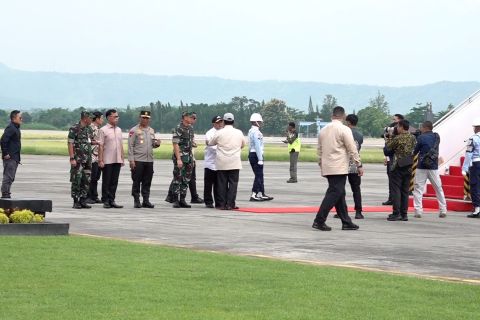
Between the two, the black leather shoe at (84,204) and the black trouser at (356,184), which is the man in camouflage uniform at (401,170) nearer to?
the black trouser at (356,184)

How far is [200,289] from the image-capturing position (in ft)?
37.2

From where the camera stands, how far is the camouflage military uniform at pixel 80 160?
22469 millimetres

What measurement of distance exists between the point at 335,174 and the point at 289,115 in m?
141

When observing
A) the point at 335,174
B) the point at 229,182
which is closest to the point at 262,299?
the point at 335,174

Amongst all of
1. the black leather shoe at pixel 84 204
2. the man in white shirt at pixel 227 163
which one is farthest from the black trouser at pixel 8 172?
the man in white shirt at pixel 227 163

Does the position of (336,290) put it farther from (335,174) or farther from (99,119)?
(99,119)

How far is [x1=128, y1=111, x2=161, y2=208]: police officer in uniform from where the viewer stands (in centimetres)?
2288

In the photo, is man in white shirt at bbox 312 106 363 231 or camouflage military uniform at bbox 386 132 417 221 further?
camouflage military uniform at bbox 386 132 417 221

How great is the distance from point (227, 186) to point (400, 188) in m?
3.47

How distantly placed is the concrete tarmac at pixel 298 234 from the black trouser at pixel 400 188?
370 millimetres

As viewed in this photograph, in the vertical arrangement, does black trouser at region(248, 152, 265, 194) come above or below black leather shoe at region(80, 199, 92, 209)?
above

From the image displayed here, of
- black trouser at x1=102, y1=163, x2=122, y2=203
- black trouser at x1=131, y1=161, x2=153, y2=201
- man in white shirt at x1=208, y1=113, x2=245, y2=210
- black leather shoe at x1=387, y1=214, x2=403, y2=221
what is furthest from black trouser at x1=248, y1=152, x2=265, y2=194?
black leather shoe at x1=387, y1=214, x2=403, y2=221

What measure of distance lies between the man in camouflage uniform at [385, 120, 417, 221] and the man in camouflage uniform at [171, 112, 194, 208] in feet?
13.7

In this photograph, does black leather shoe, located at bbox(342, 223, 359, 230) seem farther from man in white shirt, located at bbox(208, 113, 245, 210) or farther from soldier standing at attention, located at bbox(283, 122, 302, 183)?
soldier standing at attention, located at bbox(283, 122, 302, 183)
